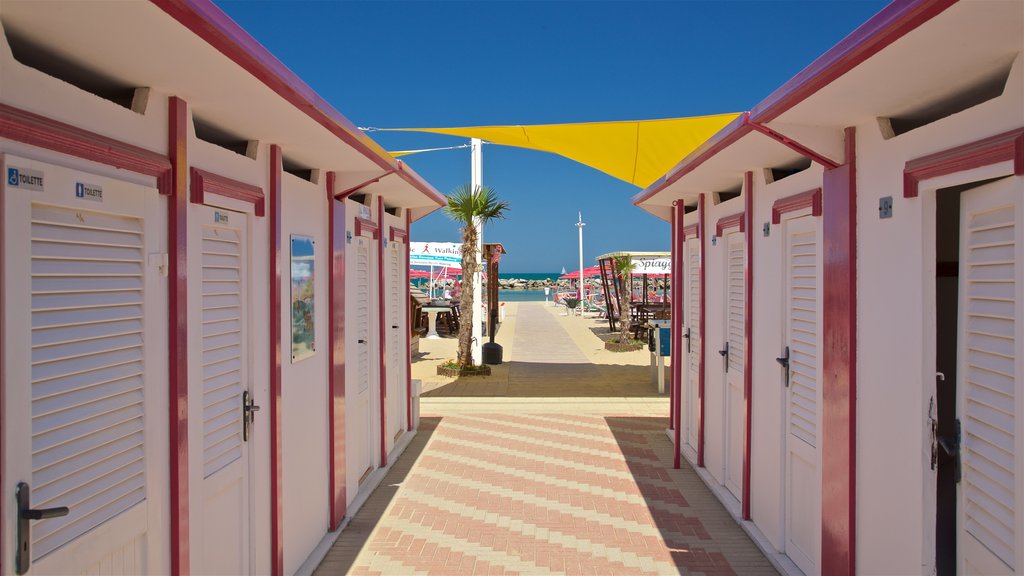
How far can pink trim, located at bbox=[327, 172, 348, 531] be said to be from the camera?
5062 mm

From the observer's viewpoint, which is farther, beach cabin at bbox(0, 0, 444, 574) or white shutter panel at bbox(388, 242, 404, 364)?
white shutter panel at bbox(388, 242, 404, 364)

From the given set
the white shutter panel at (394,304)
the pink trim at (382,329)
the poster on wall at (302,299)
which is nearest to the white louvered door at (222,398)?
the poster on wall at (302,299)

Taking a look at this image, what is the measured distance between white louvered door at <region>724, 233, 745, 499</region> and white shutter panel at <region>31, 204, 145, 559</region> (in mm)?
4425

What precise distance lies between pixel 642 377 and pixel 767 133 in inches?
375

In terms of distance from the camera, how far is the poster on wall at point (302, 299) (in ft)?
14.2

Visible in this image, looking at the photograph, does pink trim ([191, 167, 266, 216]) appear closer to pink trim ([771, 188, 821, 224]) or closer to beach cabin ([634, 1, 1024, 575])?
beach cabin ([634, 1, 1024, 575])

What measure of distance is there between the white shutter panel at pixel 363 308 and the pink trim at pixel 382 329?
33 cm

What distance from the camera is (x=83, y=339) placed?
231 centimetres

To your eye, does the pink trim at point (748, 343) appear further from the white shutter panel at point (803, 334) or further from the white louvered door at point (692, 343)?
the white louvered door at point (692, 343)

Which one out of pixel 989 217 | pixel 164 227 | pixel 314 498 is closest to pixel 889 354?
pixel 989 217

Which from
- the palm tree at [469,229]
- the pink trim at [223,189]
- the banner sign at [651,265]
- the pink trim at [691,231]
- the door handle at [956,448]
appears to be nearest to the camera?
the door handle at [956,448]

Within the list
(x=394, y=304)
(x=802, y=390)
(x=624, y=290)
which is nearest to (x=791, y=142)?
(x=802, y=390)

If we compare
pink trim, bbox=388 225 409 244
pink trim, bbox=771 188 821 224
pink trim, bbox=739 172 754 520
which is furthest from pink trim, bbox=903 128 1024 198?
pink trim, bbox=388 225 409 244

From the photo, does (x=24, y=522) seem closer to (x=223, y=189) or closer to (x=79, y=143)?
→ (x=79, y=143)
